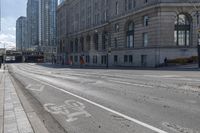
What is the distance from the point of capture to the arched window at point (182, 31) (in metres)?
55.2

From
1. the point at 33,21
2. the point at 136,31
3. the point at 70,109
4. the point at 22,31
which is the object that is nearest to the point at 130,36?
the point at 136,31

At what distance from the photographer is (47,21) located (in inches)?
6599

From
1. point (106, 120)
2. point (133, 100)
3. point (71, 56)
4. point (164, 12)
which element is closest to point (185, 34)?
point (164, 12)

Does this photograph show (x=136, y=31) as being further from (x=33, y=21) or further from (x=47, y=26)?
(x=33, y=21)

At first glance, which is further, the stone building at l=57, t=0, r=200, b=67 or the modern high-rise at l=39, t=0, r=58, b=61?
the modern high-rise at l=39, t=0, r=58, b=61

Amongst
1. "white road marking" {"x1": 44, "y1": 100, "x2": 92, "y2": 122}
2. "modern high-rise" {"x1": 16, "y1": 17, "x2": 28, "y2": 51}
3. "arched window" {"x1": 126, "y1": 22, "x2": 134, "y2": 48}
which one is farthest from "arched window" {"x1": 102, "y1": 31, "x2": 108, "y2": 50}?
"modern high-rise" {"x1": 16, "y1": 17, "x2": 28, "y2": 51}

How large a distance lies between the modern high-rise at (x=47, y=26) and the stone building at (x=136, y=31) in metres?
69.8

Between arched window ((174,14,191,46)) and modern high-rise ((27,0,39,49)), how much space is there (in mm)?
123520

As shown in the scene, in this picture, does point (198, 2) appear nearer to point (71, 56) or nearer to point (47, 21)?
point (71, 56)

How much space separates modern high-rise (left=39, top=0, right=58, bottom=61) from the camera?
16438 centimetres

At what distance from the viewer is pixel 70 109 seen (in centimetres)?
1019

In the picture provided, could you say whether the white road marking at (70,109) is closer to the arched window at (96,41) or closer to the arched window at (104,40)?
the arched window at (104,40)

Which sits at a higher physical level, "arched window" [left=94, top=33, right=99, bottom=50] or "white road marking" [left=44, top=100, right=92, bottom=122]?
"arched window" [left=94, top=33, right=99, bottom=50]

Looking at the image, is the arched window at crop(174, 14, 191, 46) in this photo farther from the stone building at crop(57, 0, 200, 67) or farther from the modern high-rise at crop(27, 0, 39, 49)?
the modern high-rise at crop(27, 0, 39, 49)
